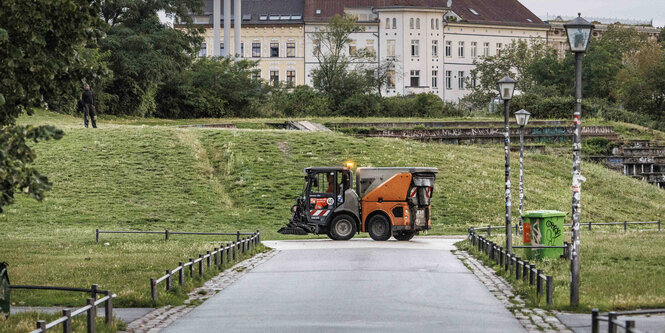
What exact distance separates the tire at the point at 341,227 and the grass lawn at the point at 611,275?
16.4 ft

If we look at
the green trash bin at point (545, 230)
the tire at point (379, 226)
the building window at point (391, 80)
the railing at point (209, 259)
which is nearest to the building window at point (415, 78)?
the building window at point (391, 80)

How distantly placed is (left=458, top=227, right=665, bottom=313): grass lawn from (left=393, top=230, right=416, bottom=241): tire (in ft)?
14.1

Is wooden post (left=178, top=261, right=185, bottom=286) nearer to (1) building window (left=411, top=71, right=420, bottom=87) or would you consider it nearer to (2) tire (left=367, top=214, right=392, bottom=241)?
(2) tire (left=367, top=214, right=392, bottom=241)

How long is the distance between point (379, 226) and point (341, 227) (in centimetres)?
130

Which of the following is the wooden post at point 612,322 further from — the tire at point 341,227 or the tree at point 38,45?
the tire at point 341,227

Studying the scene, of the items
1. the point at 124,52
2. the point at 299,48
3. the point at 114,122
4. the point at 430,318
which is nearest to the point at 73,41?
the point at 430,318

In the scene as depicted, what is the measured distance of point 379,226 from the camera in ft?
127

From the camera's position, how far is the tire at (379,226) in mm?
38438

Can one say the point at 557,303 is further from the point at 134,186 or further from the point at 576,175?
the point at 134,186

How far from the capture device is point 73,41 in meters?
19.6

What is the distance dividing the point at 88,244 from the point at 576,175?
19.5 m

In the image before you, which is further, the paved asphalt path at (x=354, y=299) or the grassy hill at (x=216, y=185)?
the grassy hill at (x=216, y=185)

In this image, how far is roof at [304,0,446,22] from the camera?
130m

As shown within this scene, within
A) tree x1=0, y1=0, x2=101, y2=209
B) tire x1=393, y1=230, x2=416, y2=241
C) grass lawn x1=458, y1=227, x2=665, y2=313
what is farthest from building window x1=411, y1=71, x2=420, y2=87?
tree x1=0, y1=0, x2=101, y2=209
